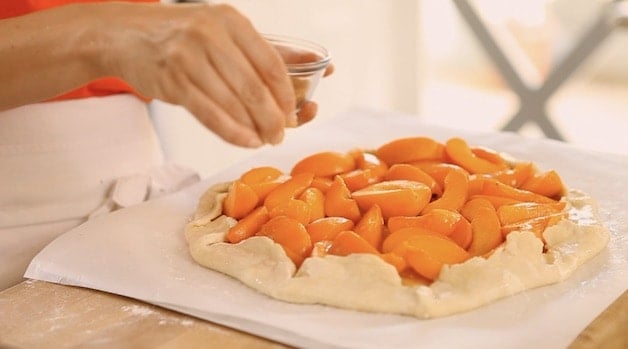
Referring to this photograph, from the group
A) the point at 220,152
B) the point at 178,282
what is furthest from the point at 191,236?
the point at 220,152

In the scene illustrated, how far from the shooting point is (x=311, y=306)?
1.04 meters

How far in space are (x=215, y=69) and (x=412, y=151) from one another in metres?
0.45

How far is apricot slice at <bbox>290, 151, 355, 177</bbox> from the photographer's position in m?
1.29

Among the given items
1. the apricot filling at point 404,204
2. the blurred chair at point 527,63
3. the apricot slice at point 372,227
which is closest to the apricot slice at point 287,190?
the apricot filling at point 404,204

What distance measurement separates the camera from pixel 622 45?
149 inches

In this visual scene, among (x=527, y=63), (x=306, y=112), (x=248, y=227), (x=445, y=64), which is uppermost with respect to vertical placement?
(x=306, y=112)

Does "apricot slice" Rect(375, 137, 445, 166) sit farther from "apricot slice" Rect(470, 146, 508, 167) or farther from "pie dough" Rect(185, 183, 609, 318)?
"pie dough" Rect(185, 183, 609, 318)

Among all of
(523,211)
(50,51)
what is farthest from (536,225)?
(50,51)

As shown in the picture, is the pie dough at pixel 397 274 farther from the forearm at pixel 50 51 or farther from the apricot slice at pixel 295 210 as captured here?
the forearm at pixel 50 51

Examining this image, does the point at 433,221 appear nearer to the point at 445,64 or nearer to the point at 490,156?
the point at 490,156

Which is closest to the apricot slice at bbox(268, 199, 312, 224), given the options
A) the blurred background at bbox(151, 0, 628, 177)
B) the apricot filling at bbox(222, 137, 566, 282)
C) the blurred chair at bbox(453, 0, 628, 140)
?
the apricot filling at bbox(222, 137, 566, 282)

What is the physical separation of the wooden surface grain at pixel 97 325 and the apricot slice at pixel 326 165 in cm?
33

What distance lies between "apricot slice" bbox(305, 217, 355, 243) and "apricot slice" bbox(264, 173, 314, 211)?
7cm

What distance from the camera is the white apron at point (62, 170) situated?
1318mm
